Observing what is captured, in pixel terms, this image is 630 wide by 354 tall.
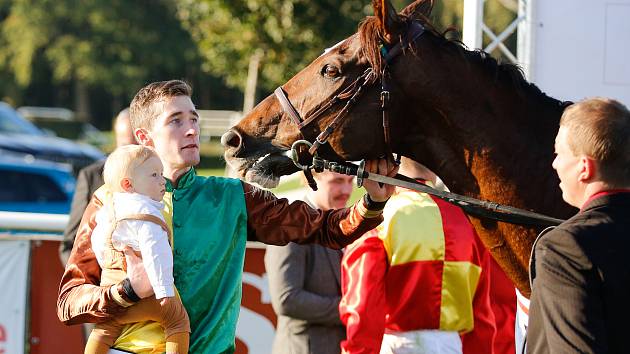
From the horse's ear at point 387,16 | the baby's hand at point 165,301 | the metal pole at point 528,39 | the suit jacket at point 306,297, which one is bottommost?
the suit jacket at point 306,297

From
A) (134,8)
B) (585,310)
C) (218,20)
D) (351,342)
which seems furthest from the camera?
(134,8)

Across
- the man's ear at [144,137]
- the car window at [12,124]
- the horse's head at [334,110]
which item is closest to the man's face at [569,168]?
the horse's head at [334,110]

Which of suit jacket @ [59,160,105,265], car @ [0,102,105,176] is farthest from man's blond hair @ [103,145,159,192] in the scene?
car @ [0,102,105,176]

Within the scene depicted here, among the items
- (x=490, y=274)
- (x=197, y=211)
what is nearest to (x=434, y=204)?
(x=490, y=274)

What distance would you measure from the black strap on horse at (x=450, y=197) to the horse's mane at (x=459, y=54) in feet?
1.31

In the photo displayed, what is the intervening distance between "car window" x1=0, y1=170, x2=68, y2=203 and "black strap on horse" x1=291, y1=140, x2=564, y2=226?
925 cm

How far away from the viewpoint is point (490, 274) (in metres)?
4.39

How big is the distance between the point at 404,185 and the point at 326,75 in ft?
1.84

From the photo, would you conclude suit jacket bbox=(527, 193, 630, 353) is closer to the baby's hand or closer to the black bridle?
the black bridle

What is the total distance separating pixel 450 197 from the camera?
133 inches

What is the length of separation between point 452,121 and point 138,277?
1334mm

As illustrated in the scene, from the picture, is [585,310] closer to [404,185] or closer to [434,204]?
[404,185]

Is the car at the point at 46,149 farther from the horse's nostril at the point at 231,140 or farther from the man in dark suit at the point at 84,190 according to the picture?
the horse's nostril at the point at 231,140

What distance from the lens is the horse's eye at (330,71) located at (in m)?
3.55
